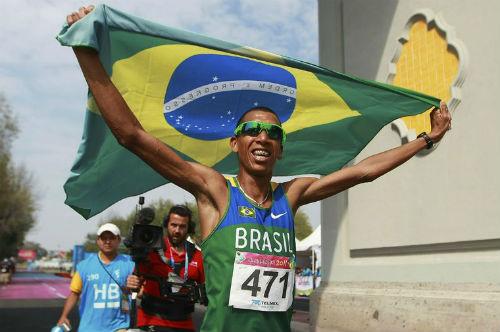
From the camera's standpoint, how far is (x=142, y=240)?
14.2 feet

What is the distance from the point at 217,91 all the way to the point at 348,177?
3.68ft

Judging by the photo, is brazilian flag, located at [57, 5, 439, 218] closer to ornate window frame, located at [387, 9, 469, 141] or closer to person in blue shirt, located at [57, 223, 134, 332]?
person in blue shirt, located at [57, 223, 134, 332]

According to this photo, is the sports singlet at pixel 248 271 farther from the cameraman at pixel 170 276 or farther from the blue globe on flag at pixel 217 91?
the cameraman at pixel 170 276

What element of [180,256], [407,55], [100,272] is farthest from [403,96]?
[407,55]

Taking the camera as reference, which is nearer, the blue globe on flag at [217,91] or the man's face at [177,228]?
the blue globe on flag at [217,91]

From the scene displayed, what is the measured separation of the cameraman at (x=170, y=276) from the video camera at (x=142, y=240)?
0.07 metres

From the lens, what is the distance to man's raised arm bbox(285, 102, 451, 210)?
2796 mm

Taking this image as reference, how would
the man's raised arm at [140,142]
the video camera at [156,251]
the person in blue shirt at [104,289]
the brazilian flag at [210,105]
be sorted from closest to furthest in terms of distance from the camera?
the man's raised arm at [140,142], the brazilian flag at [210,105], the video camera at [156,251], the person in blue shirt at [104,289]

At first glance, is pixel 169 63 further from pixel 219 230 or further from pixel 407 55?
pixel 407 55

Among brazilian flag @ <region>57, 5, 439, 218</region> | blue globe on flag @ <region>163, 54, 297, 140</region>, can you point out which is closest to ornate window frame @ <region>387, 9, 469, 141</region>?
brazilian flag @ <region>57, 5, 439, 218</region>

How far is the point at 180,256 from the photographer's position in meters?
4.48

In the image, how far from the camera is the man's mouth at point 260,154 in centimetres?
254

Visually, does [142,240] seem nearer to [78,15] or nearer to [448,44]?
[78,15]

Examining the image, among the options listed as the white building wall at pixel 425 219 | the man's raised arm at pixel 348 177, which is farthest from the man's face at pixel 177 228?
the white building wall at pixel 425 219
